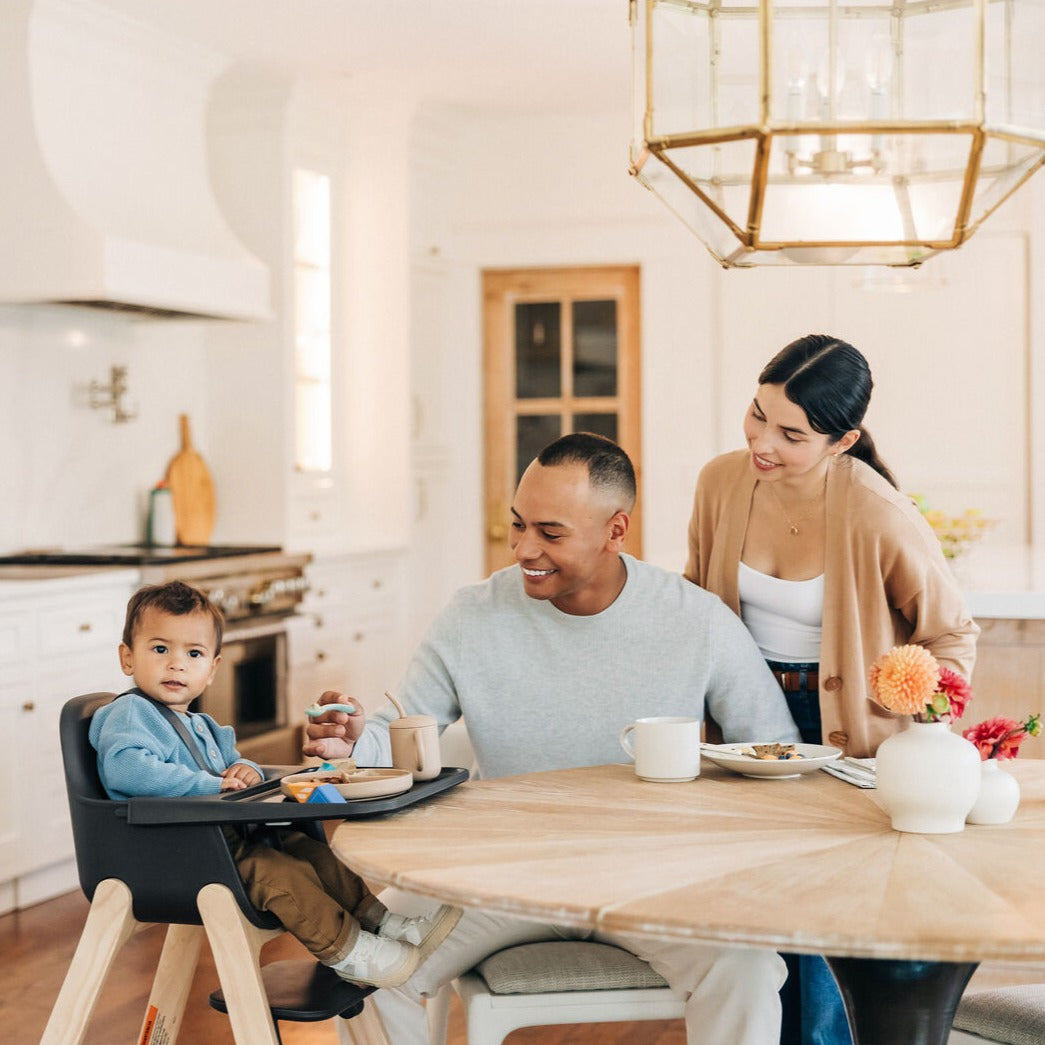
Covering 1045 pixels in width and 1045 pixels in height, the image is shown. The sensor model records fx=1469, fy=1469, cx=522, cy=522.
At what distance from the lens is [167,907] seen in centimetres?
199

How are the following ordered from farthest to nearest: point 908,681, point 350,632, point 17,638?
point 350,632, point 17,638, point 908,681

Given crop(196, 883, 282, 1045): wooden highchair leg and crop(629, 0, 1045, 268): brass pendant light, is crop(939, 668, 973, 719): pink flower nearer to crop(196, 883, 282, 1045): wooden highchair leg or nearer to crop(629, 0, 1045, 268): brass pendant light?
crop(629, 0, 1045, 268): brass pendant light

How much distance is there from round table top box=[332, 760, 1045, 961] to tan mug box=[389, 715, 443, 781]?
0.16 ft

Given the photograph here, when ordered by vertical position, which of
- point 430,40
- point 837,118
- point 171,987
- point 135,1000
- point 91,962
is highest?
point 430,40

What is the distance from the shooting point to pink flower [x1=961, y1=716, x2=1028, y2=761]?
190cm

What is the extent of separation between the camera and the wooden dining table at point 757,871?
142 cm

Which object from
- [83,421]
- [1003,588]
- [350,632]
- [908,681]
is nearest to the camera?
A: [908,681]

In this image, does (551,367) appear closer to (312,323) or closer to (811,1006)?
(312,323)

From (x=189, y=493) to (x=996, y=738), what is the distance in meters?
4.27

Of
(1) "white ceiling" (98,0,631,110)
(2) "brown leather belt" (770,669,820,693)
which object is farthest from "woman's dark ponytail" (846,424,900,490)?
(1) "white ceiling" (98,0,631,110)

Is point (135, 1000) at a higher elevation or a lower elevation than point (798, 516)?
lower

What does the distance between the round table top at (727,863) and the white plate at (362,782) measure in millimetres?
37

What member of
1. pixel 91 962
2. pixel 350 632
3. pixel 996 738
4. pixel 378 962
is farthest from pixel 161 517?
pixel 996 738

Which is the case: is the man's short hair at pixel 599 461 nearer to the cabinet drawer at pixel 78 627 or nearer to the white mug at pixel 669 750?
the white mug at pixel 669 750
